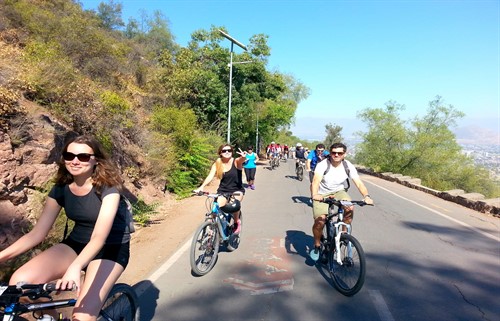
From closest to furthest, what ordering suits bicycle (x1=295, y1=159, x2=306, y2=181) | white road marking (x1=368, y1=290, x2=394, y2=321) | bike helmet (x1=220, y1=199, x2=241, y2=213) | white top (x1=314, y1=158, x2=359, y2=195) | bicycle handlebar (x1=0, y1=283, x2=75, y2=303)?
1. bicycle handlebar (x1=0, y1=283, x2=75, y2=303)
2. white road marking (x1=368, y1=290, x2=394, y2=321)
3. white top (x1=314, y1=158, x2=359, y2=195)
4. bike helmet (x1=220, y1=199, x2=241, y2=213)
5. bicycle (x1=295, y1=159, x2=306, y2=181)

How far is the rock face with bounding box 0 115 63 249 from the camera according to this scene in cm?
543

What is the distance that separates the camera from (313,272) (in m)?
5.36

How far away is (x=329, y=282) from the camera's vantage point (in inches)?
197

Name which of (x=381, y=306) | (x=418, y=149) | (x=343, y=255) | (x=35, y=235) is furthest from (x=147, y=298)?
(x=418, y=149)

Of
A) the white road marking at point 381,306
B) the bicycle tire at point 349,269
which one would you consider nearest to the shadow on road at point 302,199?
the bicycle tire at point 349,269

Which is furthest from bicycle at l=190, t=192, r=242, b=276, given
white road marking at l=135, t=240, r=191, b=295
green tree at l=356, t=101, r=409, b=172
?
green tree at l=356, t=101, r=409, b=172

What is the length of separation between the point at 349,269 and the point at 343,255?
21 cm

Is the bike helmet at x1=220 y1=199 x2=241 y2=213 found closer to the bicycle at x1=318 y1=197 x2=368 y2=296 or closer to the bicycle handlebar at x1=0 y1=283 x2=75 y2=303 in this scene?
the bicycle at x1=318 y1=197 x2=368 y2=296

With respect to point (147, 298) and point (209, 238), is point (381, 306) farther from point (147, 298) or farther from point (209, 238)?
point (147, 298)

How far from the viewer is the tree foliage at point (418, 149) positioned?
32.8m

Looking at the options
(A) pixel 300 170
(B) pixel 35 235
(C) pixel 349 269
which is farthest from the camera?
(A) pixel 300 170

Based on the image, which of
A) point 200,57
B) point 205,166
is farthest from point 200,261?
point 200,57

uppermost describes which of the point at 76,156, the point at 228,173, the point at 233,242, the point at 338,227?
the point at 76,156

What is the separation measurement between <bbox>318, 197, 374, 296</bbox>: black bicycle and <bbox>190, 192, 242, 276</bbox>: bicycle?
1.76 m
